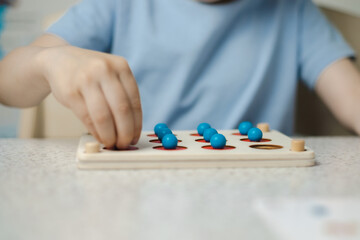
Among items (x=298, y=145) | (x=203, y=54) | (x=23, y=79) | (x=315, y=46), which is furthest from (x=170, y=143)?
(x=315, y=46)

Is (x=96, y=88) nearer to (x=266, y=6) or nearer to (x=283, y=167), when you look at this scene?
(x=283, y=167)

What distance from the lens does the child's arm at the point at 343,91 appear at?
83cm

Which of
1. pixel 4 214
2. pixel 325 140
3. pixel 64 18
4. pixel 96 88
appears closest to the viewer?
pixel 4 214

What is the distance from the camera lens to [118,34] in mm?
901

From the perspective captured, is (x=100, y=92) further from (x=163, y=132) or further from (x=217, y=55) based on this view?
(x=217, y=55)

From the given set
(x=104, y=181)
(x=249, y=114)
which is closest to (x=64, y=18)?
(x=249, y=114)

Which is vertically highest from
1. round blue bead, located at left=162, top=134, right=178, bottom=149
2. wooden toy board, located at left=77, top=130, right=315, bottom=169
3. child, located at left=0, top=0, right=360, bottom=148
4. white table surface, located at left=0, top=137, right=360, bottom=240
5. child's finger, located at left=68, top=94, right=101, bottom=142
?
child, located at left=0, top=0, right=360, bottom=148

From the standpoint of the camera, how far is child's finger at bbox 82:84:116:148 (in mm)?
442

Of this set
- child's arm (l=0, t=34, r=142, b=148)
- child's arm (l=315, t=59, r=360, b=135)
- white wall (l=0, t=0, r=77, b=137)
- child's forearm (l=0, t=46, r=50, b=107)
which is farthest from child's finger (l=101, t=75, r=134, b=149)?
white wall (l=0, t=0, r=77, b=137)

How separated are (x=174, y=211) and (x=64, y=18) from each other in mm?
662

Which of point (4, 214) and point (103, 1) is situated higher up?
point (103, 1)

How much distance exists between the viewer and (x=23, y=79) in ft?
2.16

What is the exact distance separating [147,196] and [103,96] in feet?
0.49

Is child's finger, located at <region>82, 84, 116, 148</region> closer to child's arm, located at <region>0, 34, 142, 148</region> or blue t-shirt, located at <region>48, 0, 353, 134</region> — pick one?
child's arm, located at <region>0, 34, 142, 148</region>
